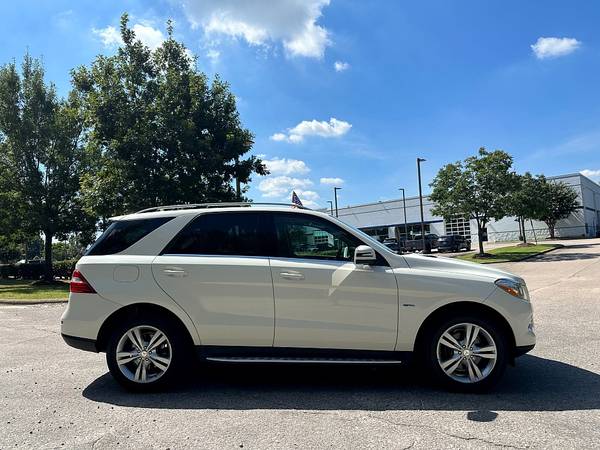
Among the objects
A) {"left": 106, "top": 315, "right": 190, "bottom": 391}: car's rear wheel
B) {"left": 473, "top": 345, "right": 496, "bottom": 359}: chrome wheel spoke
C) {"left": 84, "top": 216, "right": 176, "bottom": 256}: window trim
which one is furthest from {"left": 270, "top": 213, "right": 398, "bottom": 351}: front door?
{"left": 84, "top": 216, "right": 176, "bottom": 256}: window trim

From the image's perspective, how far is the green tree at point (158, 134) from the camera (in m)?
16.0

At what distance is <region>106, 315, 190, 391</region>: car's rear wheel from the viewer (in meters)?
4.72

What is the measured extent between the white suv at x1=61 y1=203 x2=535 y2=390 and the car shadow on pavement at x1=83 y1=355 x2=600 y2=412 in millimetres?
239

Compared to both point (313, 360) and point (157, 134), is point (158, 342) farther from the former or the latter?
point (157, 134)

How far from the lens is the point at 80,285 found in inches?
191

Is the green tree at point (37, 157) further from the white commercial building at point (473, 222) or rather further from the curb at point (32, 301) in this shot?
the white commercial building at point (473, 222)

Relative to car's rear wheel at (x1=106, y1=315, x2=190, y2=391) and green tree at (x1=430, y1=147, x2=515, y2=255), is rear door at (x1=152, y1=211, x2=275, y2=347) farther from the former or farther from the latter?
green tree at (x1=430, y1=147, x2=515, y2=255)

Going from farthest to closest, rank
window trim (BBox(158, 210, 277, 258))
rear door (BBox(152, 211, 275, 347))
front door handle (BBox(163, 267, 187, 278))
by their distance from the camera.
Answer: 1. window trim (BBox(158, 210, 277, 258))
2. front door handle (BBox(163, 267, 187, 278))
3. rear door (BBox(152, 211, 275, 347))

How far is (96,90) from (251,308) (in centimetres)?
1580

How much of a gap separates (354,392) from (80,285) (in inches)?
117

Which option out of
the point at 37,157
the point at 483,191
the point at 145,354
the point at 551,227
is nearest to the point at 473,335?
the point at 145,354

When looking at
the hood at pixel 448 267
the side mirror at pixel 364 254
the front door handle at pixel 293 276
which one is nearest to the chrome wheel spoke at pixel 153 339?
the front door handle at pixel 293 276

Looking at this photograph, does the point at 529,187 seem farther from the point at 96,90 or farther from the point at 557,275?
the point at 96,90

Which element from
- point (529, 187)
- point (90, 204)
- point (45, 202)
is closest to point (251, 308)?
point (90, 204)
